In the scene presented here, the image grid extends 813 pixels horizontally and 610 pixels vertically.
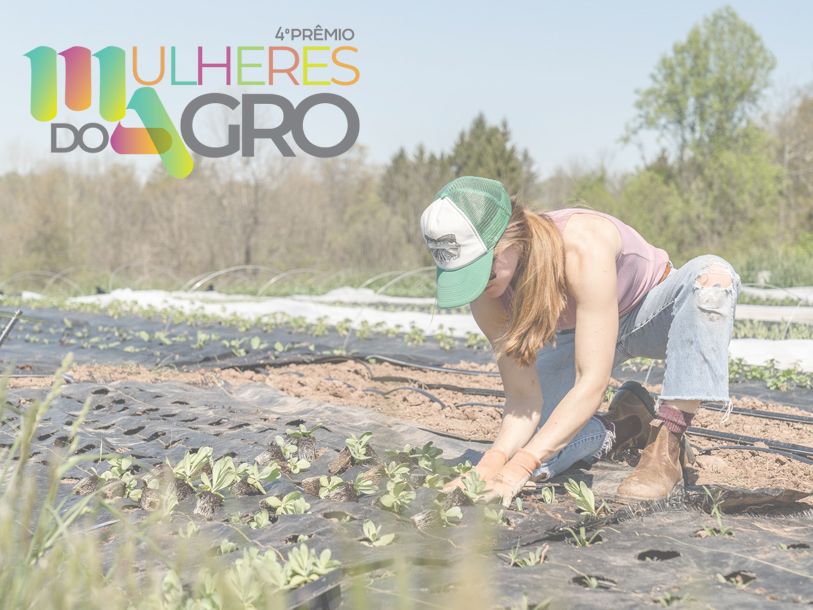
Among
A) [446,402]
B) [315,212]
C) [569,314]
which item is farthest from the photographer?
[315,212]

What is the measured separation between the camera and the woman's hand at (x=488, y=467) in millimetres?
2393

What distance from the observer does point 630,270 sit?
288 cm

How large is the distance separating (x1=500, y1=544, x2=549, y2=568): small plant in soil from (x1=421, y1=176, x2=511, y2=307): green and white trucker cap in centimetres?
64

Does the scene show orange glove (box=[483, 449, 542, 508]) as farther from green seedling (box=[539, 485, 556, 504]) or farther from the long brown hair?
the long brown hair

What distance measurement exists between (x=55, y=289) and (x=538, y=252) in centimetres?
1928

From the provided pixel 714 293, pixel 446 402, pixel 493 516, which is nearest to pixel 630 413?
pixel 714 293

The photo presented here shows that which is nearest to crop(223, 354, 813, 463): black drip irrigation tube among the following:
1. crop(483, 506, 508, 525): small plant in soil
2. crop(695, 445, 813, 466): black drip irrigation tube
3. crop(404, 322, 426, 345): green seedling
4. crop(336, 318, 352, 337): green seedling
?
crop(695, 445, 813, 466): black drip irrigation tube

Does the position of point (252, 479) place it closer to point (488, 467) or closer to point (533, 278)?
point (488, 467)

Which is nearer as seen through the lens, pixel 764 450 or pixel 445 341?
pixel 764 450

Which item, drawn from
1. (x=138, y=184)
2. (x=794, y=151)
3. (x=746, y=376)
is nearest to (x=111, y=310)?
(x=746, y=376)

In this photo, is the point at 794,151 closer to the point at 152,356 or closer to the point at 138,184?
the point at 138,184

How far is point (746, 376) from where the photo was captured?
579 centimetres

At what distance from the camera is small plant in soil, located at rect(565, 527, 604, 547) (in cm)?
217

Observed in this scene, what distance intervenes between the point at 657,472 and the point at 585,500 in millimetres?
369
